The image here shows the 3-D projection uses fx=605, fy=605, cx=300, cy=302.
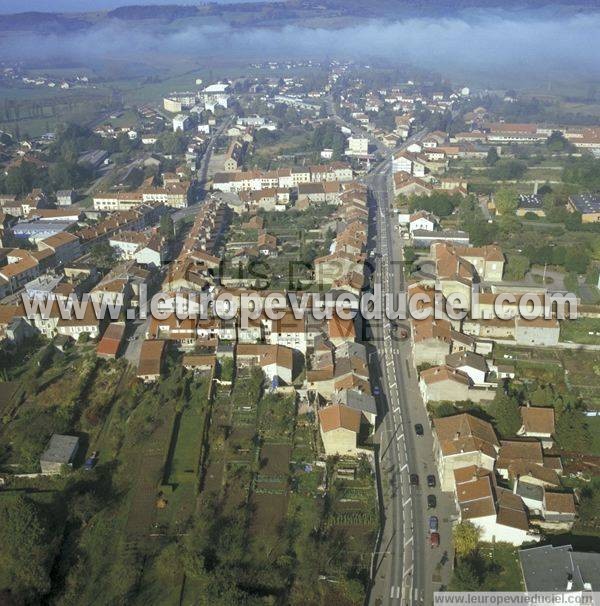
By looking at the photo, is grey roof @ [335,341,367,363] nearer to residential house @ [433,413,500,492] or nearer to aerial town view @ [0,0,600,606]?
aerial town view @ [0,0,600,606]

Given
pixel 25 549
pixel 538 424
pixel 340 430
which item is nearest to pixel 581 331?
pixel 538 424

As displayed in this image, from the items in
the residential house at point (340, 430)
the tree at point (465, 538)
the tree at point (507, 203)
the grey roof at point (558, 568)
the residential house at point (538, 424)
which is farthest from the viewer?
the tree at point (507, 203)

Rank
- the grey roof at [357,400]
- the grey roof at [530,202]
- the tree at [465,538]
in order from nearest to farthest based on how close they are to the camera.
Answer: the tree at [465,538] < the grey roof at [357,400] < the grey roof at [530,202]

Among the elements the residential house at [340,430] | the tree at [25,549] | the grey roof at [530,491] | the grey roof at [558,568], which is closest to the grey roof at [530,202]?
the residential house at [340,430]

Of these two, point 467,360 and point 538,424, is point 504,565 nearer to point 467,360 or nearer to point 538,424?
point 538,424

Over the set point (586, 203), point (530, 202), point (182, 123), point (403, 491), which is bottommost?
point (182, 123)

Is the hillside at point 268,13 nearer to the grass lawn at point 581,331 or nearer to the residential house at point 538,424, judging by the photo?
the grass lawn at point 581,331

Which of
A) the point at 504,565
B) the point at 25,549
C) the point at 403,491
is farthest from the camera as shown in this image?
the point at 403,491

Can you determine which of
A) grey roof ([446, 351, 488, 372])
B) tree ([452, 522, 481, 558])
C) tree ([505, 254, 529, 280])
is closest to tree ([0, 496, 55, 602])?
tree ([452, 522, 481, 558])
